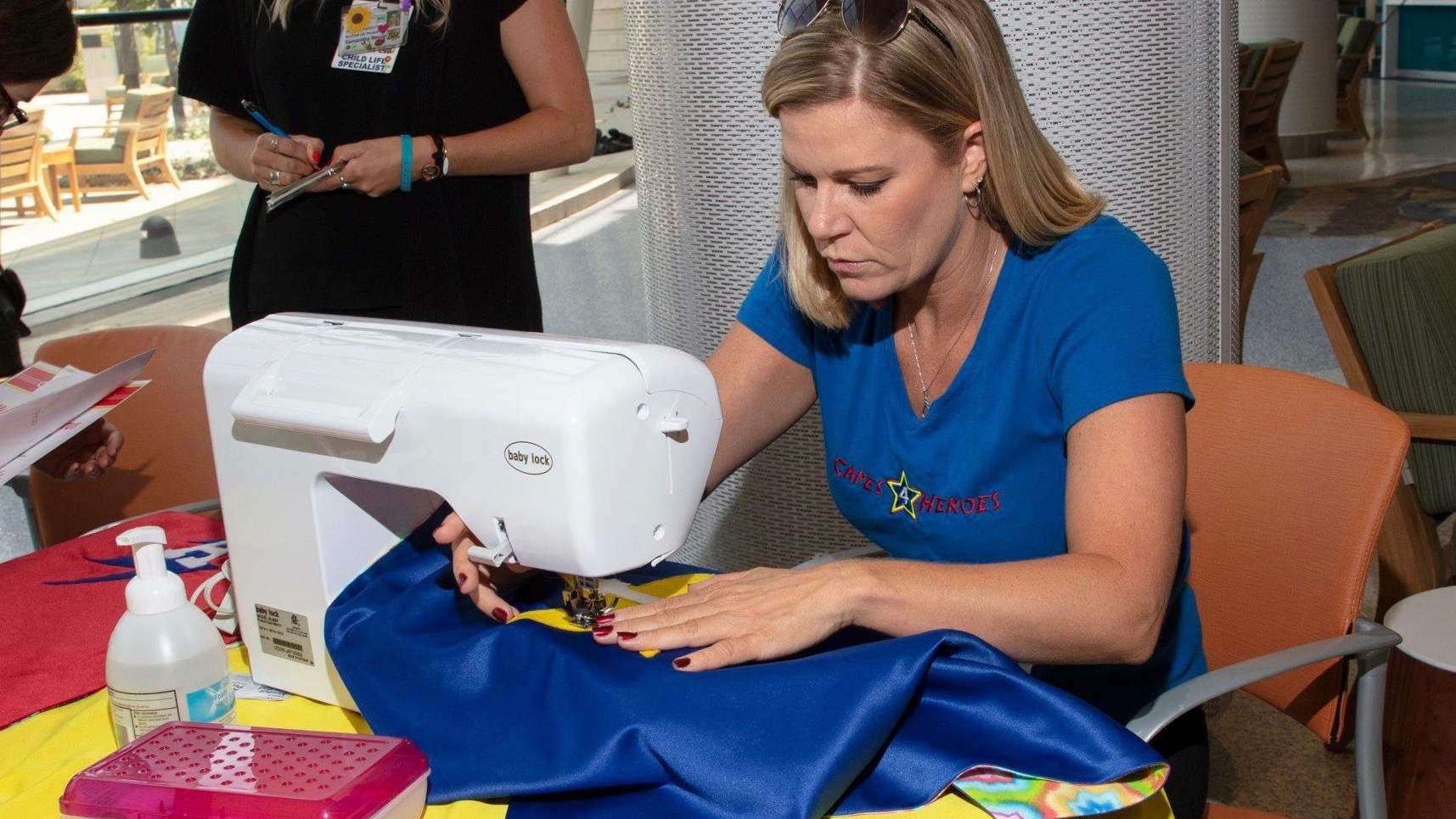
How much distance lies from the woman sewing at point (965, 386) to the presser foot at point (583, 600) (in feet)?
0.17

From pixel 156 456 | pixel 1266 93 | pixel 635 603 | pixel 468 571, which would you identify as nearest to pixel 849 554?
pixel 635 603

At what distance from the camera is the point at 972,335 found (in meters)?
1.37

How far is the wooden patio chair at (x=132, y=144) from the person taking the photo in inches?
207

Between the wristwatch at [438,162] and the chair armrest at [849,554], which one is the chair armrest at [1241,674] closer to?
the chair armrest at [849,554]

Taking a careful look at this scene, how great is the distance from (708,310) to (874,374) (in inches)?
31.0

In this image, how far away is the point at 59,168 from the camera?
5.23 m

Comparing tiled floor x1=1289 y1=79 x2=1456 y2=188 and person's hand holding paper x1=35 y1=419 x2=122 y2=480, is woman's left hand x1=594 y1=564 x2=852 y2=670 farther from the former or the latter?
tiled floor x1=1289 y1=79 x2=1456 y2=188

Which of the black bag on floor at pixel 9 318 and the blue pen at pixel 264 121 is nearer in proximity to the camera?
the blue pen at pixel 264 121

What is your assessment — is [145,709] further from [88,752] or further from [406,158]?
[406,158]

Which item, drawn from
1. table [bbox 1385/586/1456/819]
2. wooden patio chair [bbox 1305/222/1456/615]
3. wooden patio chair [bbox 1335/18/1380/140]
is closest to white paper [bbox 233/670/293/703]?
table [bbox 1385/586/1456/819]

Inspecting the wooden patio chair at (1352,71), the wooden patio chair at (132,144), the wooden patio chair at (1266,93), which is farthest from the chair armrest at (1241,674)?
the wooden patio chair at (1352,71)

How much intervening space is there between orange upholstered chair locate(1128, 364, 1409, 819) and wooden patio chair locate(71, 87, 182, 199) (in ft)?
16.0

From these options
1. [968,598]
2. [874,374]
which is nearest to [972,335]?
[874,374]

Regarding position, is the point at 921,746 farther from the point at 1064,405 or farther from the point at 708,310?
the point at 708,310
